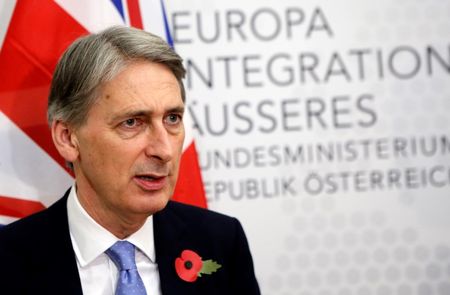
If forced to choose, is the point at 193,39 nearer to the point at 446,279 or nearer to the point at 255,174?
the point at 255,174

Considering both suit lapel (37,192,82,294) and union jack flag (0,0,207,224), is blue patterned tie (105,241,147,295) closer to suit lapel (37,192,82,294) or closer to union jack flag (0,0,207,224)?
suit lapel (37,192,82,294)

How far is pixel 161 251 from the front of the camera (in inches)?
77.1

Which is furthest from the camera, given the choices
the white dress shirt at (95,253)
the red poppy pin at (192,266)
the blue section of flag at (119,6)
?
the blue section of flag at (119,6)

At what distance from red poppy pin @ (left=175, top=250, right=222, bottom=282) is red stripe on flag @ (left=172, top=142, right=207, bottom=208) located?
281 mm

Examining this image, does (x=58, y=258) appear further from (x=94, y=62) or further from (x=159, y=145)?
(x=94, y=62)

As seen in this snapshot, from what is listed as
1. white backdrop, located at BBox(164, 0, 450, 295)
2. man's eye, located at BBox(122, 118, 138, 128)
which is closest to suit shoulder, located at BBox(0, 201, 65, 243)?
man's eye, located at BBox(122, 118, 138, 128)

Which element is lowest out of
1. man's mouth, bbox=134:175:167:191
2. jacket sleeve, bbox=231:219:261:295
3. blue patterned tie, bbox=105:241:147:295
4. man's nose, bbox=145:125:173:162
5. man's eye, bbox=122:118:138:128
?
jacket sleeve, bbox=231:219:261:295

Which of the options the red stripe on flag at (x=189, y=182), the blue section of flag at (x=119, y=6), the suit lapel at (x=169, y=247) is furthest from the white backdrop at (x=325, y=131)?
the suit lapel at (x=169, y=247)

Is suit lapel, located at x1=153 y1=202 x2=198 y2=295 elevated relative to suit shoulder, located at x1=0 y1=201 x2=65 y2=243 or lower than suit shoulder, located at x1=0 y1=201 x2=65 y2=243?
lower

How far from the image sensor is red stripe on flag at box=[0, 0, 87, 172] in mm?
2045

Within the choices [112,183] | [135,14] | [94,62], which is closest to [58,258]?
[112,183]

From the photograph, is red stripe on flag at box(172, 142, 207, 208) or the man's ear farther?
red stripe on flag at box(172, 142, 207, 208)

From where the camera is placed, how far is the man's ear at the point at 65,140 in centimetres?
186

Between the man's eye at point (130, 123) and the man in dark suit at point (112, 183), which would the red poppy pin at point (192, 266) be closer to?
the man in dark suit at point (112, 183)
